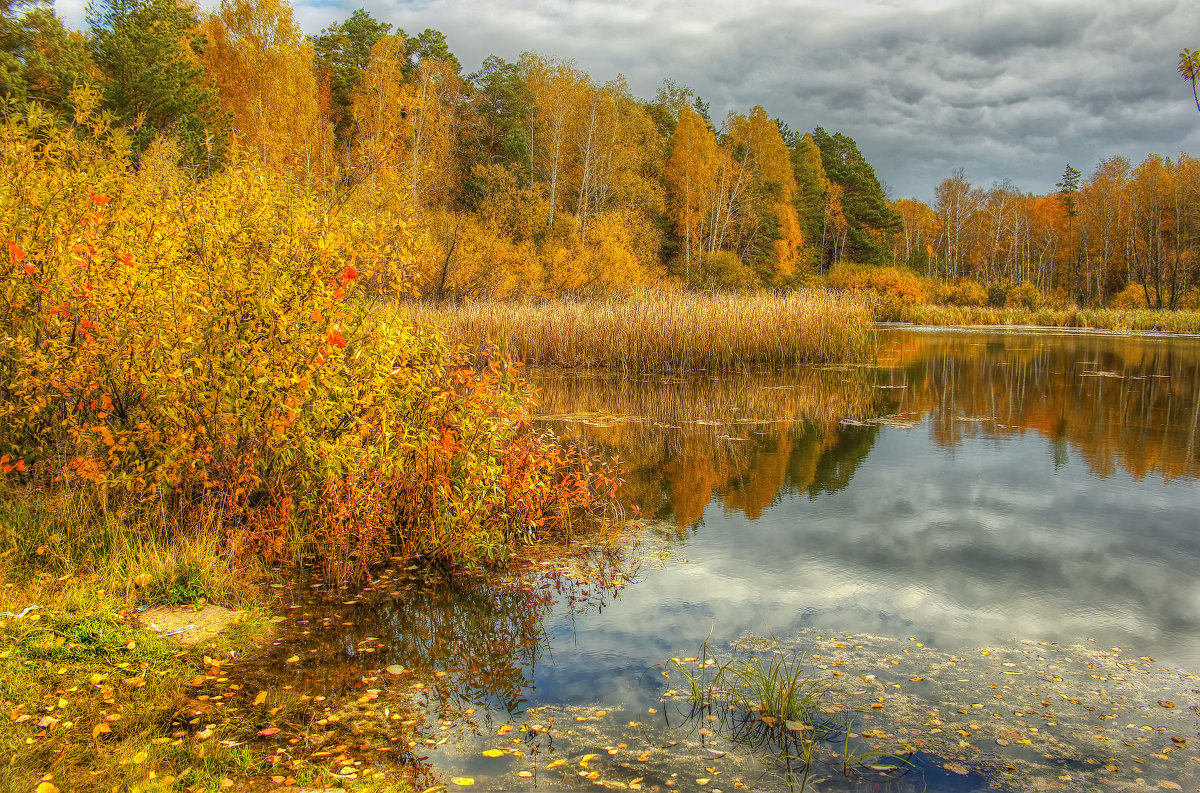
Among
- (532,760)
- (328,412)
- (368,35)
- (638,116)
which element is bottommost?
(532,760)

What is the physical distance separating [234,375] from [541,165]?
3478 centimetres

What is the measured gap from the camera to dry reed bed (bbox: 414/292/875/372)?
17.4 metres

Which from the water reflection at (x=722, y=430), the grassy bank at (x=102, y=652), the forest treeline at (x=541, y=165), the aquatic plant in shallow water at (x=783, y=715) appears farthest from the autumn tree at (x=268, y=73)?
the aquatic plant in shallow water at (x=783, y=715)

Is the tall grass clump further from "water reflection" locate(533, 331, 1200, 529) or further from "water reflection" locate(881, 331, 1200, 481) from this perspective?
"water reflection" locate(881, 331, 1200, 481)

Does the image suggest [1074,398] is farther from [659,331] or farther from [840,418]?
[659,331]

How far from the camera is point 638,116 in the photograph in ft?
128

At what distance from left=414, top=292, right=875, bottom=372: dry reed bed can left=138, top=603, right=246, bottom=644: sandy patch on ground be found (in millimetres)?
11935

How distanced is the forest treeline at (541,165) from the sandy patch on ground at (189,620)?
6.30 meters

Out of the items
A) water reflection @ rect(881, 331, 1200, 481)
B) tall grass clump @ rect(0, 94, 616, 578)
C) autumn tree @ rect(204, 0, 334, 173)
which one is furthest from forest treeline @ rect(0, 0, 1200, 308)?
water reflection @ rect(881, 331, 1200, 481)

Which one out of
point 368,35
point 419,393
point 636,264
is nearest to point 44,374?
point 419,393

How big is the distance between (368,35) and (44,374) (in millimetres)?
40611

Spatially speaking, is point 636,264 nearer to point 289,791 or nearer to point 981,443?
point 981,443

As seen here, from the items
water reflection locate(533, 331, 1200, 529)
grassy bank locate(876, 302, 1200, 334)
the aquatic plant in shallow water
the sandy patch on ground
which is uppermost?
grassy bank locate(876, 302, 1200, 334)

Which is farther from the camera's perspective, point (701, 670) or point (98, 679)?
point (701, 670)
